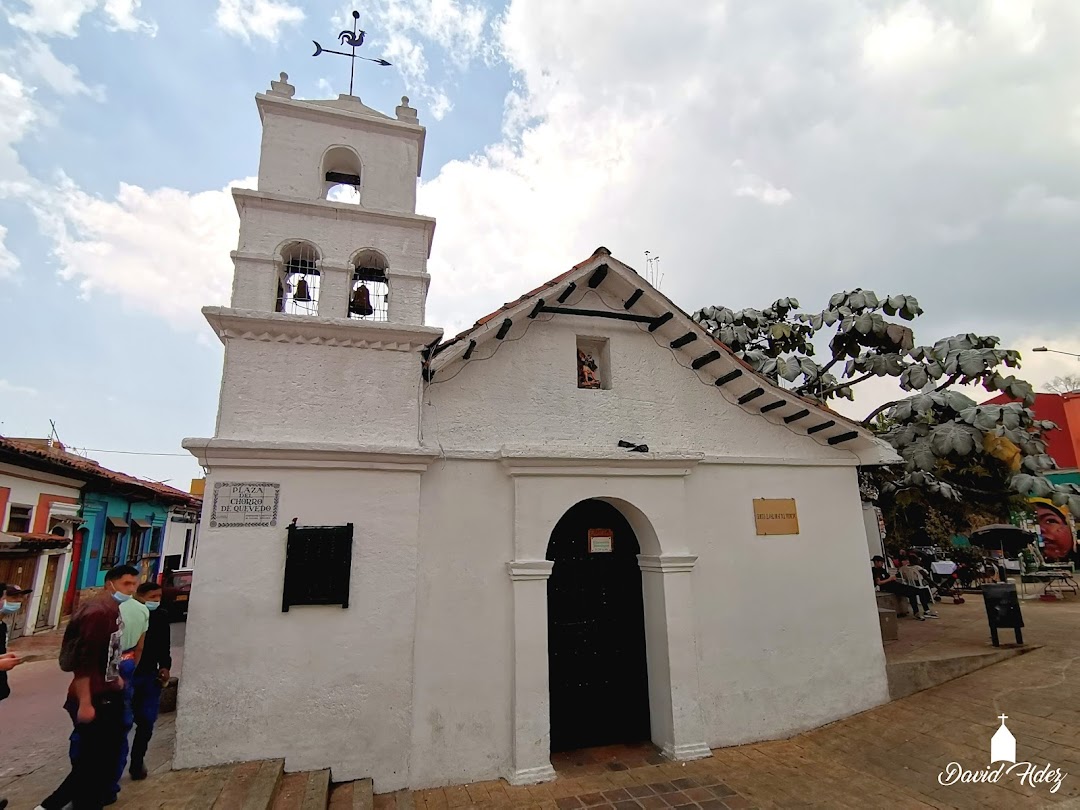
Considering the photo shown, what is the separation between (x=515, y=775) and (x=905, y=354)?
8860 millimetres

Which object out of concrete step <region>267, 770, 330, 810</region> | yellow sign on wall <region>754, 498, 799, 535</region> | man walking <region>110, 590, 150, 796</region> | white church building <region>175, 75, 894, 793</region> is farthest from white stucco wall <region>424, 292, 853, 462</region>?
concrete step <region>267, 770, 330, 810</region>

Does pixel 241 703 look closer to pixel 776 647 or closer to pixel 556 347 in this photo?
pixel 556 347

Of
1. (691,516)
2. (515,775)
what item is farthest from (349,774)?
(691,516)

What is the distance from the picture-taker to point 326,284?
585 cm

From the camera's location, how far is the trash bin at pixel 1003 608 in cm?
785

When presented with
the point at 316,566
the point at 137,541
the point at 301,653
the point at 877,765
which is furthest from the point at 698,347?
the point at 137,541

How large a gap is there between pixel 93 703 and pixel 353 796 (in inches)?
83.7

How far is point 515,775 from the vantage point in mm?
5387

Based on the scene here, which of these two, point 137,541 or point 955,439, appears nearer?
point 955,439

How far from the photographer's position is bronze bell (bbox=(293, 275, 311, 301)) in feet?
19.5

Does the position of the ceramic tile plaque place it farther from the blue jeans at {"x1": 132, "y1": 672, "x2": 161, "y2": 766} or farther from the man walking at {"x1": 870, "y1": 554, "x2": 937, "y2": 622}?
the man walking at {"x1": 870, "y1": 554, "x2": 937, "y2": 622}

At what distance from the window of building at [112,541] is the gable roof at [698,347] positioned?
17873mm

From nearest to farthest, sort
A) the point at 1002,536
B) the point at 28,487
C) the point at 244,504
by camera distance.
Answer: the point at 244,504, the point at 1002,536, the point at 28,487

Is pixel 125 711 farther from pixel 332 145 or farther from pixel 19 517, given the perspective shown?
pixel 19 517
